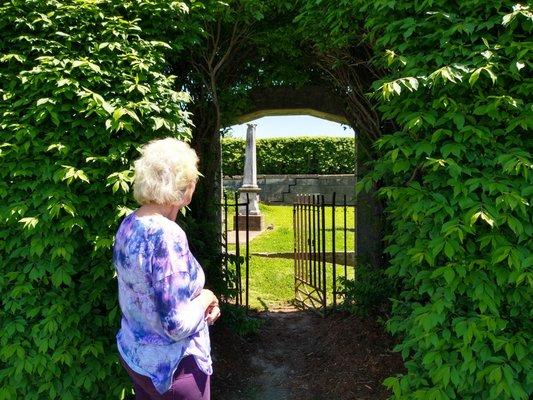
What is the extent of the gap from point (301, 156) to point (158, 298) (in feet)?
60.6

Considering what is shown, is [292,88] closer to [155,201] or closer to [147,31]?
[147,31]

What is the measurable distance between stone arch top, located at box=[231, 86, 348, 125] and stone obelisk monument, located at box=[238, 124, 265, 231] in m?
7.27

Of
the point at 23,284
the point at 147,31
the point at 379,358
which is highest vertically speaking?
the point at 147,31

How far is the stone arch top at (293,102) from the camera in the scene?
5855 millimetres

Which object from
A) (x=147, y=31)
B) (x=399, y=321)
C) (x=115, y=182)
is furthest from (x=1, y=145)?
(x=399, y=321)

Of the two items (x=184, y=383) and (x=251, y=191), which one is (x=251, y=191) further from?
(x=184, y=383)

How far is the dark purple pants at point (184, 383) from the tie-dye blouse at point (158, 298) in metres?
0.02

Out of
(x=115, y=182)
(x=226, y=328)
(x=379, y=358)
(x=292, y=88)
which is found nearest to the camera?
(x=115, y=182)

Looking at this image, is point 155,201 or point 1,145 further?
point 1,145

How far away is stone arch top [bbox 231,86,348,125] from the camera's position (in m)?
5.86

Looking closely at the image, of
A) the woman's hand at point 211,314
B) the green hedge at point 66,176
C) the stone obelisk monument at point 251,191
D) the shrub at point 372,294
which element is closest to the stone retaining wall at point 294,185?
the stone obelisk monument at point 251,191

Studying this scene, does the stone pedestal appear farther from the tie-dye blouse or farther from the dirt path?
the tie-dye blouse

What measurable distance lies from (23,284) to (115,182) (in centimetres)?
86

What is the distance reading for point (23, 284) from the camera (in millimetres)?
2945
